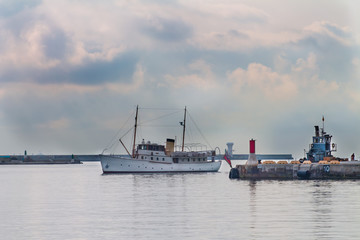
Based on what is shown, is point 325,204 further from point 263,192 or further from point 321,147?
point 321,147

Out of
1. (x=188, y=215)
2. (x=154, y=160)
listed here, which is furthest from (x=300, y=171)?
(x=188, y=215)

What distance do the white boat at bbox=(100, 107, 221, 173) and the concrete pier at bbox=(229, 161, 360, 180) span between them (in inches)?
1252

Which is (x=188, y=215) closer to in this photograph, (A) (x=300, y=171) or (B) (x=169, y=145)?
(A) (x=300, y=171)

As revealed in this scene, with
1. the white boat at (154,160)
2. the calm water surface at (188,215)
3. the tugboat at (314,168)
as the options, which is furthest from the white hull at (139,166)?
the calm water surface at (188,215)

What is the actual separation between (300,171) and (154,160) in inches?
1758

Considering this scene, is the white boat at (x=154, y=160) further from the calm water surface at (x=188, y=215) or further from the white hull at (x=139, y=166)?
the calm water surface at (x=188, y=215)

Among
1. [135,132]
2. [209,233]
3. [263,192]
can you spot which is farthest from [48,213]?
[135,132]

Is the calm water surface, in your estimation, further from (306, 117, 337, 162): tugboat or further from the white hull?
the white hull

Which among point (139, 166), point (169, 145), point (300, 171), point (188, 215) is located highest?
point (169, 145)

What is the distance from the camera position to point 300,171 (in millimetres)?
95625

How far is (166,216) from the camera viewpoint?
1842 inches

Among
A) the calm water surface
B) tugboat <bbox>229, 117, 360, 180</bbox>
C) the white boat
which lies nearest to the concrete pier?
tugboat <bbox>229, 117, 360, 180</bbox>

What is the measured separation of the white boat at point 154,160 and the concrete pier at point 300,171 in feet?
104

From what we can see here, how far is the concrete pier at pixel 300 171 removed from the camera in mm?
93500
